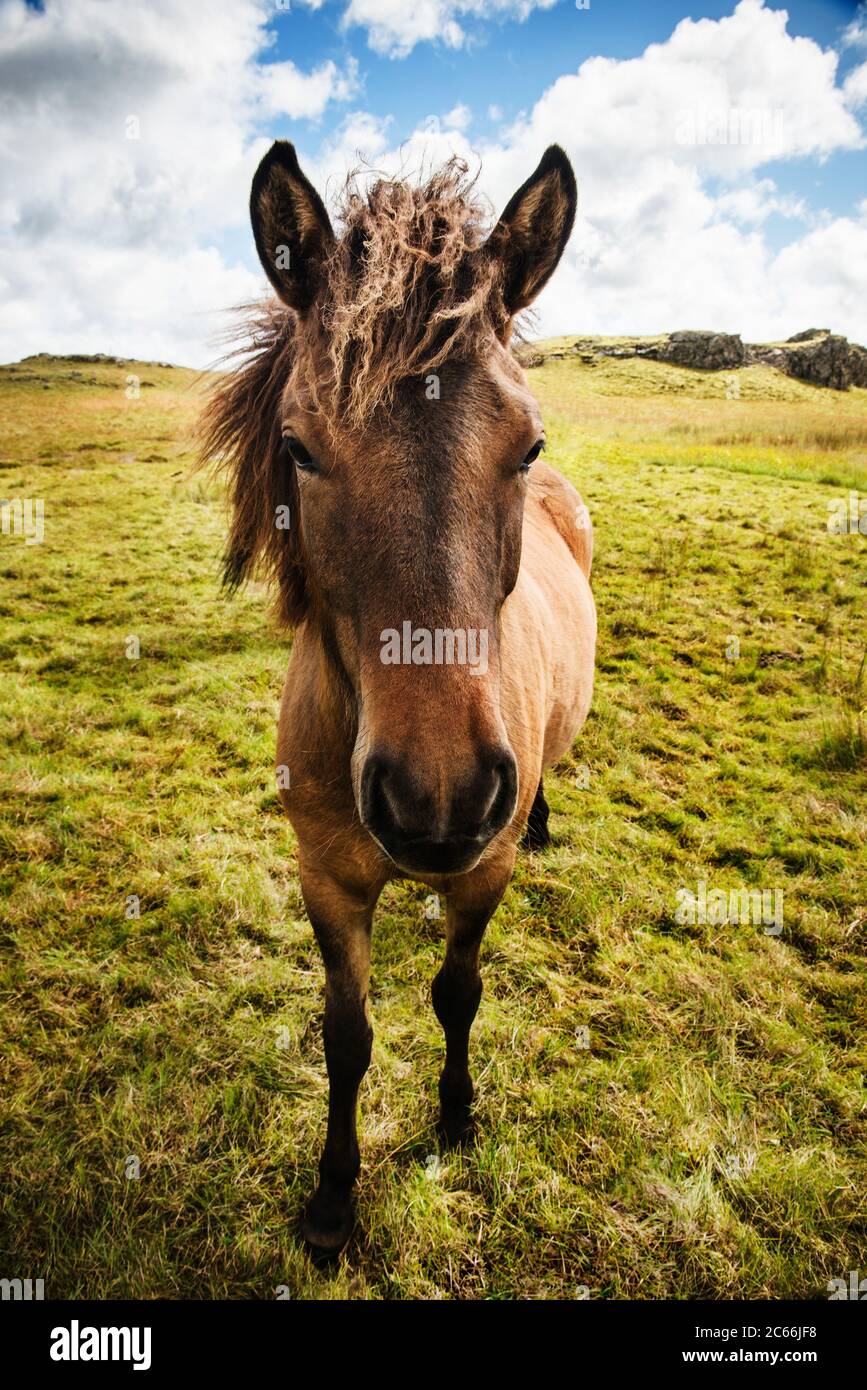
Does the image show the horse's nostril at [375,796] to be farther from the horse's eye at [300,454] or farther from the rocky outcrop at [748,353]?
the rocky outcrop at [748,353]

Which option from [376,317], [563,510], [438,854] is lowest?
[438,854]

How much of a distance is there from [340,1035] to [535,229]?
2.93 meters

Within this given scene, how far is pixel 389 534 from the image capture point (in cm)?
153

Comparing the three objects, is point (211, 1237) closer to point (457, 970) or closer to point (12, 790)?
point (457, 970)

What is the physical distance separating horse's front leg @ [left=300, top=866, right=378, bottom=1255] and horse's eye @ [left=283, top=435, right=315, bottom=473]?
4.65 feet

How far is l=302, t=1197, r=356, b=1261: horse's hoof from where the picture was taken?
2.46m

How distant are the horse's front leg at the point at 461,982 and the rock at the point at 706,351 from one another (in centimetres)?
6766

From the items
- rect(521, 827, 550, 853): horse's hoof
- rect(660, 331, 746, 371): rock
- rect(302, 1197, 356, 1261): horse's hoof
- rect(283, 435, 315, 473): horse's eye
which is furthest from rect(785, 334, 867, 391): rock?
rect(302, 1197, 356, 1261): horse's hoof

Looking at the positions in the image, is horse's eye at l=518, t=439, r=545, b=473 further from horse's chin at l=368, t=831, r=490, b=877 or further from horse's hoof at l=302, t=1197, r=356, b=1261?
horse's hoof at l=302, t=1197, r=356, b=1261

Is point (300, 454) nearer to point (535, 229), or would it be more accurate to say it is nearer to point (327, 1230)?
point (535, 229)

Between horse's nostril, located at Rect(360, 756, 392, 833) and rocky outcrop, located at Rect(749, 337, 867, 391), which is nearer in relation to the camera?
horse's nostril, located at Rect(360, 756, 392, 833)

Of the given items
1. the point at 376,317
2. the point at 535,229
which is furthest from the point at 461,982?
the point at 535,229
